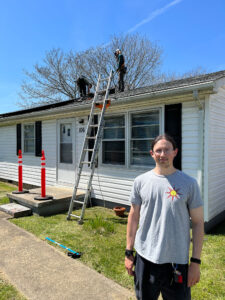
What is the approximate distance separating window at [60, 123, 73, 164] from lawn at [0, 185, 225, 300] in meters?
2.24

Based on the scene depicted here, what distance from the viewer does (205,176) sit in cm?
433

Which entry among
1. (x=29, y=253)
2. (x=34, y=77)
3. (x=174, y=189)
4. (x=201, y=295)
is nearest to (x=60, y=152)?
(x=29, y=253)

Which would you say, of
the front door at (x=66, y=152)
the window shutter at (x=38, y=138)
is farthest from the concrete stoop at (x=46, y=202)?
the window shutter at (x=38, y=138)

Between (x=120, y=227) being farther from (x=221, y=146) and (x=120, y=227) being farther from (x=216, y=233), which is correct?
(x=221, y=146)

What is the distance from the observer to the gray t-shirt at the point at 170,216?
151 cm

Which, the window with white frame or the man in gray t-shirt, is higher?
the window with white frame

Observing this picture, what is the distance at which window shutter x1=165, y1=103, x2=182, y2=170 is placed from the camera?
4.65 metres

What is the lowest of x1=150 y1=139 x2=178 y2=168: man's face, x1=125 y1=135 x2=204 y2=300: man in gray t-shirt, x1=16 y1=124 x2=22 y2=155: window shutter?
x1=125 y1=135 x2=204 y2=300: man in gray t-shirt

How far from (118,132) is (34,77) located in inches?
724

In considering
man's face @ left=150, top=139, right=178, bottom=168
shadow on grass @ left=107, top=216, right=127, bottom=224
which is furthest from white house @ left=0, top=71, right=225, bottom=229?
man's face @ left=150, top=139, right=178, bottom=168

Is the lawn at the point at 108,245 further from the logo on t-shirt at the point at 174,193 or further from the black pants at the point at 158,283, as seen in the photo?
the logo on t-shirt at the point at 174,193

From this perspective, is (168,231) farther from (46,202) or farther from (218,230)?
(46,202)

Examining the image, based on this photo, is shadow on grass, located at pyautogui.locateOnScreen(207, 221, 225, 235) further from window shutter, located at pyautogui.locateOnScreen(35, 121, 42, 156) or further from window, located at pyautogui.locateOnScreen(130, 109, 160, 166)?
window shutter, located at pyautogui.locateOnScreen(35, 121, 42, 156)

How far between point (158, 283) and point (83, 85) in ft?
31.2
